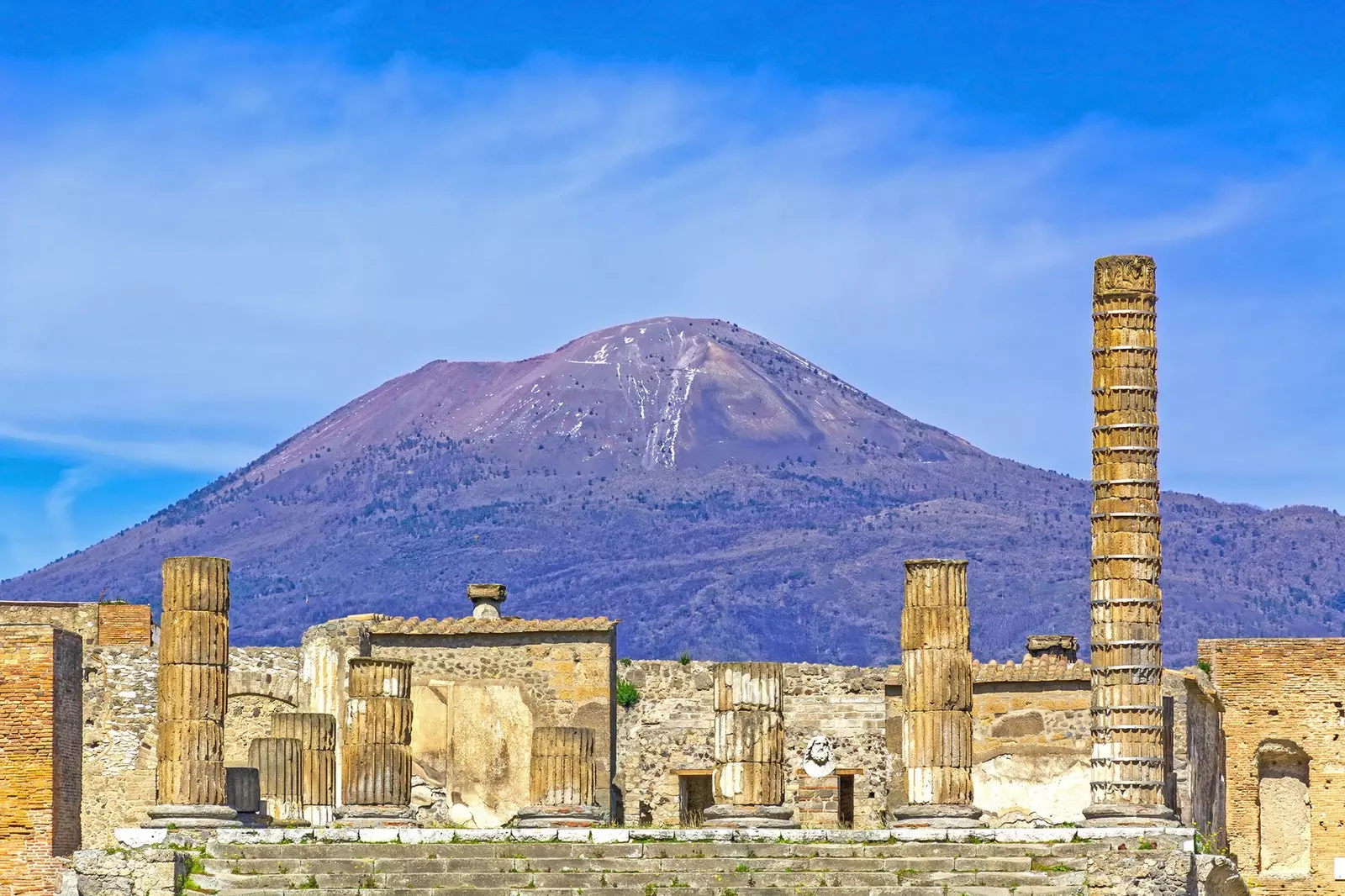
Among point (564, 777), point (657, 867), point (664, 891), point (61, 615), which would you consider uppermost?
point (61, 615)

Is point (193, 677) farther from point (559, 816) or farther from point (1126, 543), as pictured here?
point (1126, 543)

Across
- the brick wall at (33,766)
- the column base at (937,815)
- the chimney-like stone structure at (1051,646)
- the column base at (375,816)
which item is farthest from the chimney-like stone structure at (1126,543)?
the brick wall at (33,766)

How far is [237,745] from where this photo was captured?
42844 mm

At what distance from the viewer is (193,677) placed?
1361 inches

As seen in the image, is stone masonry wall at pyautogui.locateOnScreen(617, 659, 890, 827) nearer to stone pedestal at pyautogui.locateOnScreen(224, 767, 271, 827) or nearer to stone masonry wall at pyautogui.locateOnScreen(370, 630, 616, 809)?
stone masonry wall at pyautogui.locateOnScreen(370, 630, 616, 809)

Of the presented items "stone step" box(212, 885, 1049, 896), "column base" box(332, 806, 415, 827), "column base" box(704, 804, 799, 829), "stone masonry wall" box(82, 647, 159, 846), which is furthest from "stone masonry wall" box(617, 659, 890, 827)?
"stone step" box(212, 885, 1049, 896)

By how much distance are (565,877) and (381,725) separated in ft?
16.0

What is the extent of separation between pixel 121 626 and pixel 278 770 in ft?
25.1

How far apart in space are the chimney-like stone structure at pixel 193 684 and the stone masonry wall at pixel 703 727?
9536mm

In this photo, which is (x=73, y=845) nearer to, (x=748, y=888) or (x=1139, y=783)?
(x=748, y=888)

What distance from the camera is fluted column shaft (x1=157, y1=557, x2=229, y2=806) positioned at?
3416 centimetres

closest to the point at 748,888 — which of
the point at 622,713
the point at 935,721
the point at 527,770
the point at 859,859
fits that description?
the point at 859,859

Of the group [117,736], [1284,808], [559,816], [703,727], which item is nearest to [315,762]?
[559,816]

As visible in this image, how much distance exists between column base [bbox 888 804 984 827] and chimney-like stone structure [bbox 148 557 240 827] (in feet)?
25.4
